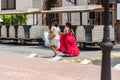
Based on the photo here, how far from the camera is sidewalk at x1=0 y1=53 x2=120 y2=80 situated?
13.8 m

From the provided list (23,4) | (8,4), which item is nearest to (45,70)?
(23,4)

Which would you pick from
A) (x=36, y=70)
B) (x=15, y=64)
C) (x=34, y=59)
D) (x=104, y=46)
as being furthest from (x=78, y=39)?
(x=104, y=46)

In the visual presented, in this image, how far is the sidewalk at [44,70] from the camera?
13812mm

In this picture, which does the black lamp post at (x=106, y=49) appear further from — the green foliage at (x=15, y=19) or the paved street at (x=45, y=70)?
the green foliage at (x=15, y=19)

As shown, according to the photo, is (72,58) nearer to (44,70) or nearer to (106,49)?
(44,70)

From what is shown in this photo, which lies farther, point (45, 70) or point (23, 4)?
point (23, 4)

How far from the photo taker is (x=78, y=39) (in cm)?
2605

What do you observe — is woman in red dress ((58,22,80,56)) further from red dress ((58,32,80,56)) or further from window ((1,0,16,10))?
window ((1,0,16,10))

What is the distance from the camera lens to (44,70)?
621 inches

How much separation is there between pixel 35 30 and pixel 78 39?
5309 mm

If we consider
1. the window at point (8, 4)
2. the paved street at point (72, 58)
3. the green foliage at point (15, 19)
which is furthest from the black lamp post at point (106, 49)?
the window at point (8, 4)

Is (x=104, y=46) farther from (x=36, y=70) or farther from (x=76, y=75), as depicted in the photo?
(x=36, y=70)

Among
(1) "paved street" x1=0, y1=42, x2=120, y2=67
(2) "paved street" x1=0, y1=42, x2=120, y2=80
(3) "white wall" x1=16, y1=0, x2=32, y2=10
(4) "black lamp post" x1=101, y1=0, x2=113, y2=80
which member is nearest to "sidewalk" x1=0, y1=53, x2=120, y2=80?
(2) "paved street" x1=0, y1=42, x2=120, y2=80

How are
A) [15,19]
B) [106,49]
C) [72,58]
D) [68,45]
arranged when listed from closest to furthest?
[106,49] < [72,58] < [68,45] < [15,19]
